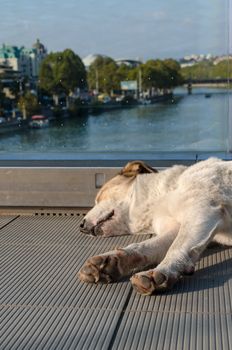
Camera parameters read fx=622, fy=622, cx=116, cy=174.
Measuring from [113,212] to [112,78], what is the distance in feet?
6.90

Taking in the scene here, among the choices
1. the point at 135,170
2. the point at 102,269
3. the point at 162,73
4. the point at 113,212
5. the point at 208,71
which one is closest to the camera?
the point at 102,269

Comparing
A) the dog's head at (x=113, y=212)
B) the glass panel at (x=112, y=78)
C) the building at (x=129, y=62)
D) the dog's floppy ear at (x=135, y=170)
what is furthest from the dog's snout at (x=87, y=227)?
the building at (x=129, y=62)

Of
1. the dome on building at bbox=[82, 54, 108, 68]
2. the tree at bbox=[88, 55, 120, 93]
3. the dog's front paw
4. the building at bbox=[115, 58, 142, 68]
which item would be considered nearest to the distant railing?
the building at bbox=[115, 58, 142, 68]

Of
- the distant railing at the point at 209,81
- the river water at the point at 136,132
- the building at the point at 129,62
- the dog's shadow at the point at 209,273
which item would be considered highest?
the building at the point at 129,62

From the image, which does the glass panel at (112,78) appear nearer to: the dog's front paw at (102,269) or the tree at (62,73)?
the tree at (62,73)

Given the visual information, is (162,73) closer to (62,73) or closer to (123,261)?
(62,73)

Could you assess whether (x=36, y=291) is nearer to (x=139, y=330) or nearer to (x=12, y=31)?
(x=139, y=330)

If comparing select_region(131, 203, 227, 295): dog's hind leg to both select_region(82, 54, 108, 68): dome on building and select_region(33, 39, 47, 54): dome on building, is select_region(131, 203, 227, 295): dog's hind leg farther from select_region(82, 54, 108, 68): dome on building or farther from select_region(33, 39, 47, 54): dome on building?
select_region(33, 39, 47, 54): dome on building

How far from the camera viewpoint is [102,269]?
3.68 metres

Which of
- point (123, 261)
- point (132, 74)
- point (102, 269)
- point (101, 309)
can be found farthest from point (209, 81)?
point (101, 309)

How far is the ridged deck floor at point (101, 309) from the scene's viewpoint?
2.93 m

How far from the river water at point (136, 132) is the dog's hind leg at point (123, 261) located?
83.5 inches

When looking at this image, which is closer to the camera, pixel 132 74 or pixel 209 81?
pixel 209 81

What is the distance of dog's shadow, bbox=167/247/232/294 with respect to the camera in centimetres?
353
